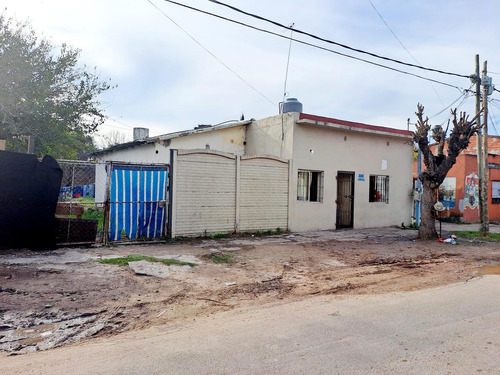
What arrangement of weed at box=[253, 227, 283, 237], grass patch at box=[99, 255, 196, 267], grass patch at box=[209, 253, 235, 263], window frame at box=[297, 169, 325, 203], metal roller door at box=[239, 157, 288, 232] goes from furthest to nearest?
1. window frame at box=[297, 169, 325, 203]
2. weed at box=[253, 227, 283, 237]
3. metal roller door at box=[239, 157, 288, 232]
4. grass patch at box=[209, 253, 235, 263]
5. grass patch at box=[99, 255, 196, 267]

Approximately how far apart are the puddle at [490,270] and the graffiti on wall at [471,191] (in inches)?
535

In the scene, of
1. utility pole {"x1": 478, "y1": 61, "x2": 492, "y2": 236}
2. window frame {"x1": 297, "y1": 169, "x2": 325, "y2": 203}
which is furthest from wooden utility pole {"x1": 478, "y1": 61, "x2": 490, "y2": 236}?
window frame {"x1": 297, "y1": 169, "x2": 325, "y2": 203}

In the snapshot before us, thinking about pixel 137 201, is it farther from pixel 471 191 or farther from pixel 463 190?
pixel 471 191

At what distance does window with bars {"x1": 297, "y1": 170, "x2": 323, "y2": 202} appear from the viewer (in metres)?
13.9

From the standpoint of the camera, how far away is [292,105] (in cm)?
1473

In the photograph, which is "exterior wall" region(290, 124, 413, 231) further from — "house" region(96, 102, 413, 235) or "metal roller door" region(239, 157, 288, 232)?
"metal roller door" region(239, 157, 288, 232)

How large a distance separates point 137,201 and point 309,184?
22.0 ft

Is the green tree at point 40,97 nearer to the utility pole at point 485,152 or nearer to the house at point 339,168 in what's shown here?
the house at point 339,168

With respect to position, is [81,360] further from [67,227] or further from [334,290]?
[67,227]

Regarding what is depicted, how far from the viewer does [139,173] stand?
396 inches

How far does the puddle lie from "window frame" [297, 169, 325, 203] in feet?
21.2

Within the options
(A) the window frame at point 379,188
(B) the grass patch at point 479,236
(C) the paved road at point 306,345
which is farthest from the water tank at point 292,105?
(C) the paved road at point 306,345

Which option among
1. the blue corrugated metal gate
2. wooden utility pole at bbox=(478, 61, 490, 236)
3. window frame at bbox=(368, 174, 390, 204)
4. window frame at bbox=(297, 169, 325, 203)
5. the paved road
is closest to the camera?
the paved road

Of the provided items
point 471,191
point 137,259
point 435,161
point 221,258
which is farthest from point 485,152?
point 137,259
